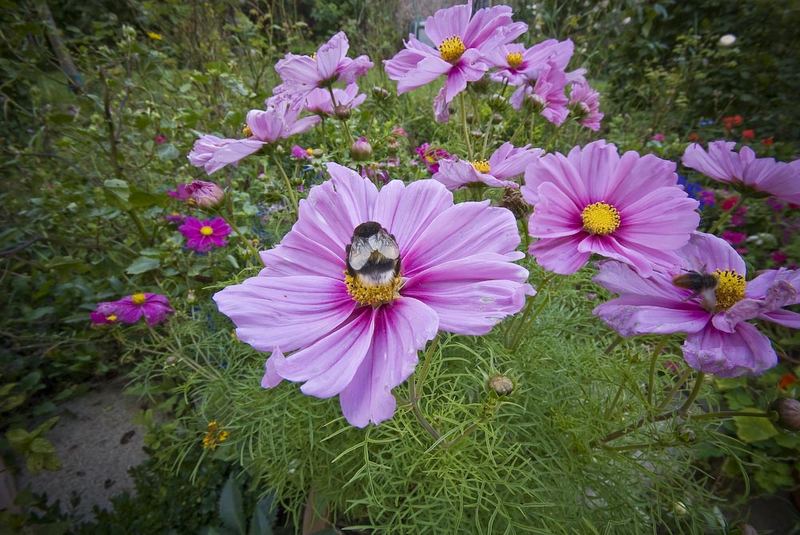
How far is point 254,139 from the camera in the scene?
667mm

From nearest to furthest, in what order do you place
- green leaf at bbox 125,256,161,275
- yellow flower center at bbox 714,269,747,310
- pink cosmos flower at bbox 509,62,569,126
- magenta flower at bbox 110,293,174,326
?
yellow flower center at bbox 714,269,747,310
pink cosmos flower at bbox 509,62,569,126
magenta flower at bbox 110,293,174,326
green leaf at bbox 125,256,161,275

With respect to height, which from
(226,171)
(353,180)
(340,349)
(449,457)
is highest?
(353,180)

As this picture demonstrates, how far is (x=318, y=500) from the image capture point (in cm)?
75

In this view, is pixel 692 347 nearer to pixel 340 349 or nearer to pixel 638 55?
pixel 340 349

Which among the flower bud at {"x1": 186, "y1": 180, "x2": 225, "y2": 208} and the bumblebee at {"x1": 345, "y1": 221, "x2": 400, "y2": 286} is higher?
the bumblebee at {"x1": 345, "y1": 221, "x2": 400, "y2": 286}

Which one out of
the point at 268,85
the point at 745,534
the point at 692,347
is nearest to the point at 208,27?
the point at 268,85

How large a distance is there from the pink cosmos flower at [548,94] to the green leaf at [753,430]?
0.82 meters

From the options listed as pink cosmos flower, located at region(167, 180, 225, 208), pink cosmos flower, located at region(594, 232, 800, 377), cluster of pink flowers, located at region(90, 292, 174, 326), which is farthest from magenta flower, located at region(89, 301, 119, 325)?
pink cosmos flower, located at region(594, 232, 800, 377)

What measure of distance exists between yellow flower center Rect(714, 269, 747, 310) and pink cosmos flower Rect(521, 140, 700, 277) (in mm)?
56

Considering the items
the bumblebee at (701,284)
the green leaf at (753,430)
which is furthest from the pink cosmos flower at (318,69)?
the green leaf at (753,430)

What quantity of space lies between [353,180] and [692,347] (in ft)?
1.23

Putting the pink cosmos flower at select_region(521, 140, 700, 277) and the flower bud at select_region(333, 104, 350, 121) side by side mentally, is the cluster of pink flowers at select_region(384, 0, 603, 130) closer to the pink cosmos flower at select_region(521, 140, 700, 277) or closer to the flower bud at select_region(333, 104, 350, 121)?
the flower bud at select_region(333, 104, 350, 121)

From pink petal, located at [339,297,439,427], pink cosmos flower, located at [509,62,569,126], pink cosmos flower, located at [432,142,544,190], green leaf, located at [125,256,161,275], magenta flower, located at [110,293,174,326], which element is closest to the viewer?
pink petal, located at [339,297,439,427]

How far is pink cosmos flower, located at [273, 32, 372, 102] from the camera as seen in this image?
27.5 inches
